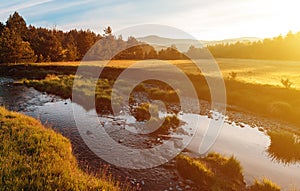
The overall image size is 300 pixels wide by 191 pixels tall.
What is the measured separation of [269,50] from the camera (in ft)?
291

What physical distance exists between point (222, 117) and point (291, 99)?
357 inches

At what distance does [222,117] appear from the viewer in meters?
23.3

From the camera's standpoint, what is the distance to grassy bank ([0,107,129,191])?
7.00 meters

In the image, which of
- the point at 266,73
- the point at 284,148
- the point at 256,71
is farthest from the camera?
the point at 256,71

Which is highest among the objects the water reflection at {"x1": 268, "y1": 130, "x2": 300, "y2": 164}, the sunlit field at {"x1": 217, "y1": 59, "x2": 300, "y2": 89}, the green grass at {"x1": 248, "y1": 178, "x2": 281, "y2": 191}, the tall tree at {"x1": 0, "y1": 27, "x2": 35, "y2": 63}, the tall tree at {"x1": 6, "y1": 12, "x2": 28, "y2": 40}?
the tall tree at {"x1": 6, "y1": 12, "x2": 28, "y2": 40}

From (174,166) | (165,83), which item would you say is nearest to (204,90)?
(165,83)

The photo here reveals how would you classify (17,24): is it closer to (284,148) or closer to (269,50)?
(284,148)

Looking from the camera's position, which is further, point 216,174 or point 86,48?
point 86,48

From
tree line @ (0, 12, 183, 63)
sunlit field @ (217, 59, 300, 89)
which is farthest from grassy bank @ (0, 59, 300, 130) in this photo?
tree line @ (0, 12, 183, 63)

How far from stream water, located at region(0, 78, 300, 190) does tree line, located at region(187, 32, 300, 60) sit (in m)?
76.6

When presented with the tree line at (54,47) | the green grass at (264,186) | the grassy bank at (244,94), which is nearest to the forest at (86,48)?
the tree line at (54,47)

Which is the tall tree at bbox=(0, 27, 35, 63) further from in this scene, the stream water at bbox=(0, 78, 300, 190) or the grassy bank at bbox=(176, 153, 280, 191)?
the grassy bank at bbox=(176, 153, 280, 191)

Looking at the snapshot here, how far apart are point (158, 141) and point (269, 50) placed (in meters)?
88.4

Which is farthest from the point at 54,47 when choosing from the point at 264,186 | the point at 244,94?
the point at 264,186
